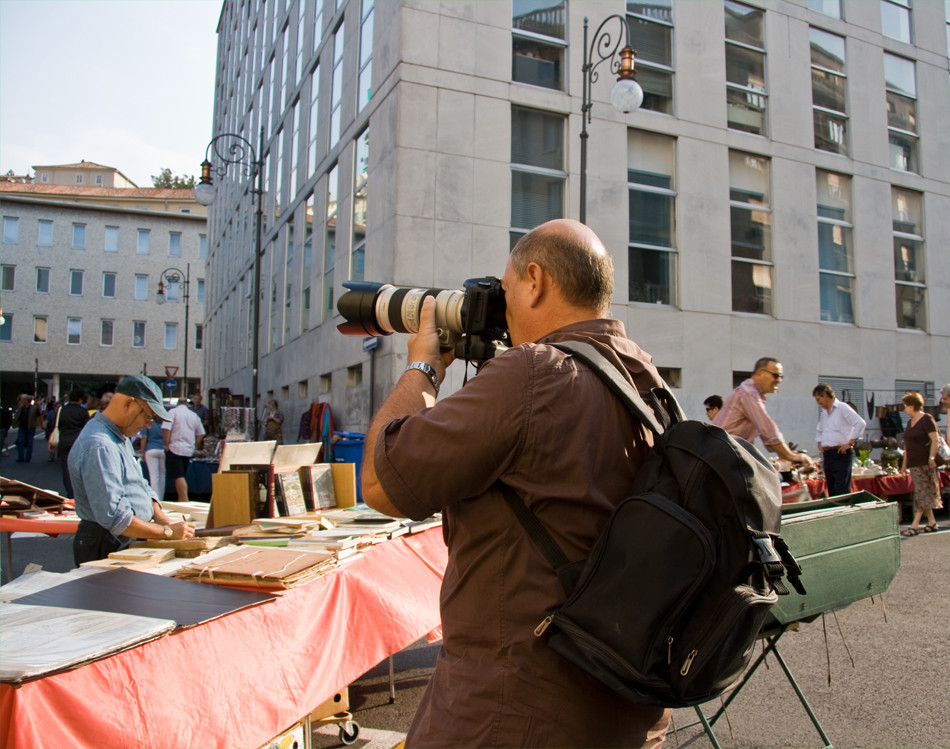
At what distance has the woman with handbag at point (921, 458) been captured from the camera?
9219 mm

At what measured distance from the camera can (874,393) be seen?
16.4 metres

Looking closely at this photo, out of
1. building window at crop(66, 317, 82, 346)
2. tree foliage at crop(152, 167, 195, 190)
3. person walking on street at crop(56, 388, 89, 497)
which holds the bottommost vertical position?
person walking on street at crop(56, 388, 89, 497)

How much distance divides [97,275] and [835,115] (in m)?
52.3

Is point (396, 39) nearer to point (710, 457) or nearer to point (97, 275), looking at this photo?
point (710, 457)

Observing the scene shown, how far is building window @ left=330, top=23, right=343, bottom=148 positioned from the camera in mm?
16766

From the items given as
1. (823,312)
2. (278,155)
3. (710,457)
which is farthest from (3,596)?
(278,155)

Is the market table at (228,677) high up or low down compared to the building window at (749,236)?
down

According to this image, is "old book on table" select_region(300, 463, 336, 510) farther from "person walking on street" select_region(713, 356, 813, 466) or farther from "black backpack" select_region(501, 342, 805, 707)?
"black backpack" select_region(501, 342, 805, 707)

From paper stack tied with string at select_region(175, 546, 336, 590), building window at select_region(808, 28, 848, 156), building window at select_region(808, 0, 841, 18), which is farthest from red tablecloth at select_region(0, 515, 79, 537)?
building window at select_region(808, 0, 841, 18)

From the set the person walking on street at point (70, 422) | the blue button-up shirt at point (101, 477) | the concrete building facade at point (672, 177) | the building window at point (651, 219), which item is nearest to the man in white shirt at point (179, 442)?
the person walking on street at point (70, 422)

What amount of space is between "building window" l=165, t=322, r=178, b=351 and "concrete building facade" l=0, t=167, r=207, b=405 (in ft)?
0.26

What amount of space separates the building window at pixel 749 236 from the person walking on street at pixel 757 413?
9.21 meters

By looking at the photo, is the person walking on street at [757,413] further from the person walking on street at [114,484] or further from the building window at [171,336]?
the building window at [171,336]

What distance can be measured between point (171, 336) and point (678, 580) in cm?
6004
